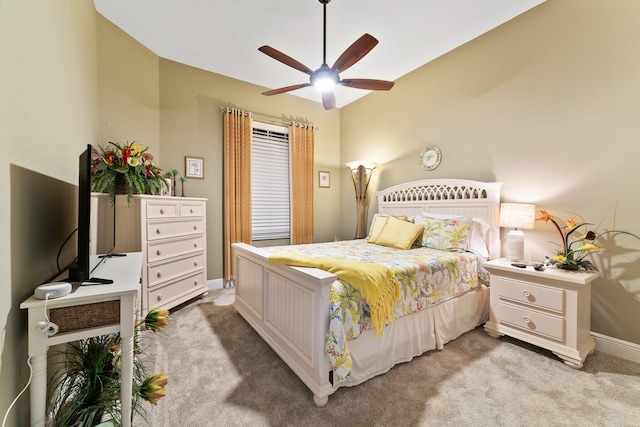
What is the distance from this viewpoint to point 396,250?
270 centimetres

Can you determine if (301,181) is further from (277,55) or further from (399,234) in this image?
(277,55)

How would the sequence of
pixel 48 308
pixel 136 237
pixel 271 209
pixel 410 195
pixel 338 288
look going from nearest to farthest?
1. pixel 48 308
2. pixel 338 288
3. pixel 136 237
4. pixel 410 195
5. pixel 271 209

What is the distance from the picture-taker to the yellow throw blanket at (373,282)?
1592 mm

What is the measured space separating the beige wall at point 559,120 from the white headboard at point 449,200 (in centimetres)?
16

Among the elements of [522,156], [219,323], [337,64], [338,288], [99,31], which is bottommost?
[219,323]

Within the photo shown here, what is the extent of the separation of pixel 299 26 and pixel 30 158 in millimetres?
2586

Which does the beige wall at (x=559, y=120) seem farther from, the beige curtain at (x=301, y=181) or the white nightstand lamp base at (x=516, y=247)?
the beige curtain at (x=301, y=181)

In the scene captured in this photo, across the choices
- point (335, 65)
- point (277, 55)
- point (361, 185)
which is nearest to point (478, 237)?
point (361, 185)

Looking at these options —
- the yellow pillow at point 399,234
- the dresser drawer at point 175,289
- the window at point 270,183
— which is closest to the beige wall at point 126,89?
the window at point 270,183

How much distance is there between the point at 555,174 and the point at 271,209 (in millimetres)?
3511

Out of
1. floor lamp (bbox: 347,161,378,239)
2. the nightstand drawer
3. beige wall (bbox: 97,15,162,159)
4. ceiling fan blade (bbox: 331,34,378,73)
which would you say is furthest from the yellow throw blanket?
beige wall (bbox: 97,15,162,159)

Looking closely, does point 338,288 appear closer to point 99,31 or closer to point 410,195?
point 410,195

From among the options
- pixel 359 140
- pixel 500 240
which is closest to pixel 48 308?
pixel 500 240

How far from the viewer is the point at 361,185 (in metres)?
4.11
